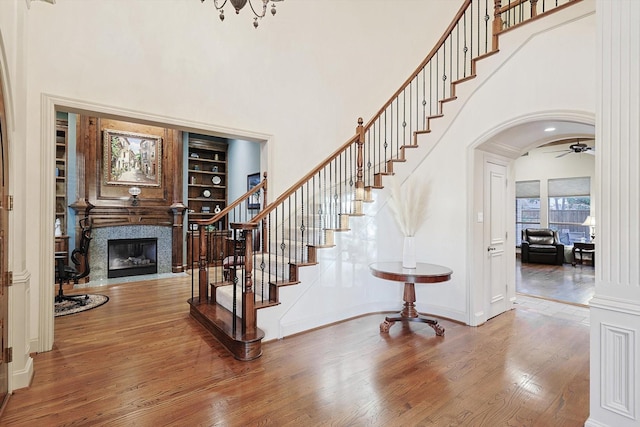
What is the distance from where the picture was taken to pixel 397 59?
605 cm

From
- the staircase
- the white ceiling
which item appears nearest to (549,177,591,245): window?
the staircase

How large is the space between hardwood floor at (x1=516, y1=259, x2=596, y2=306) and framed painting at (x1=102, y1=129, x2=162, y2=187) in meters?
7.65

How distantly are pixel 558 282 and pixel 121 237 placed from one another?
8.86 metres

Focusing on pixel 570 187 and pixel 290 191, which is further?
pixel 570 187

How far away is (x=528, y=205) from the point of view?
1013cm

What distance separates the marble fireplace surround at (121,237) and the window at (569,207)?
10603mm

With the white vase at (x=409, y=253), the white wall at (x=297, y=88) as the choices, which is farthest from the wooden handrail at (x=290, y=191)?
the white vase at (x=409, y=253)

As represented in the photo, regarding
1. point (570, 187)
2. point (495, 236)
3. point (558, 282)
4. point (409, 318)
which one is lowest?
point (558, 282)

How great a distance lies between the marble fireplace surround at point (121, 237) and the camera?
245 inches

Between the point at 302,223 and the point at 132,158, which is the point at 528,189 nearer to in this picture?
the point at 302,223

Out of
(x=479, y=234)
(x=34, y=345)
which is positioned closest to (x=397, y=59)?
(x=479, y=234)

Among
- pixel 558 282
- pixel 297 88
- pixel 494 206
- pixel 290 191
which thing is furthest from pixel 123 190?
pixel 558 282

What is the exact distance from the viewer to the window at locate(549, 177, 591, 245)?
8.90 m

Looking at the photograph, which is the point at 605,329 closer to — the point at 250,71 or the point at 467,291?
the point at 467,291
